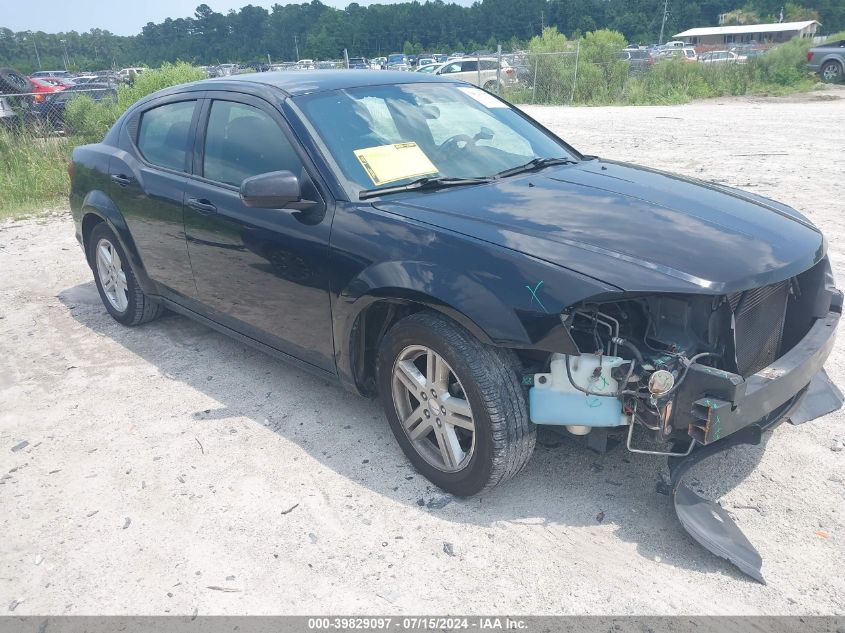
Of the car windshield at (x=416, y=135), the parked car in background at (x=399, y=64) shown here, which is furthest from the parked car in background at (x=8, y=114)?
the parked car in background at (x=399, y=64)

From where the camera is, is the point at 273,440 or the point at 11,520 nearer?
the point at 11,520

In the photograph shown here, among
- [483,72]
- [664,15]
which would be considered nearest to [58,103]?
[483,72]

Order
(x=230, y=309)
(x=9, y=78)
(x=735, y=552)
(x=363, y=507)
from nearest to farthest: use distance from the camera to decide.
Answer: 1. (x=735, y=552)
2. (x=363, y=507)
3. (x=230, y=309)
4. (x=9, y=78)

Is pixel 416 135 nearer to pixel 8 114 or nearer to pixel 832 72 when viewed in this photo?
pixel 8 114

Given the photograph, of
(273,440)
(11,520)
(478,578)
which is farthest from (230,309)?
(478,578)

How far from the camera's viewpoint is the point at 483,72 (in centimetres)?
2741

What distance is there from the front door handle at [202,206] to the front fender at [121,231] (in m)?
0.94

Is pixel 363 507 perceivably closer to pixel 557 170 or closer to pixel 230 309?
pixel 230 309

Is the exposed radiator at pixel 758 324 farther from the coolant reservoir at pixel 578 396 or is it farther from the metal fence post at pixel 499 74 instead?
the metal fence post at pixel 499 74

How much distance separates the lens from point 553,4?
340ft

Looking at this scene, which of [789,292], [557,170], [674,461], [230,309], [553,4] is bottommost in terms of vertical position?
[674,461]

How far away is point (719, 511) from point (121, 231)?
414 cm

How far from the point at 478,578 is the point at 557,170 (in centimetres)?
219

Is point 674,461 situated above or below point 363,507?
above
